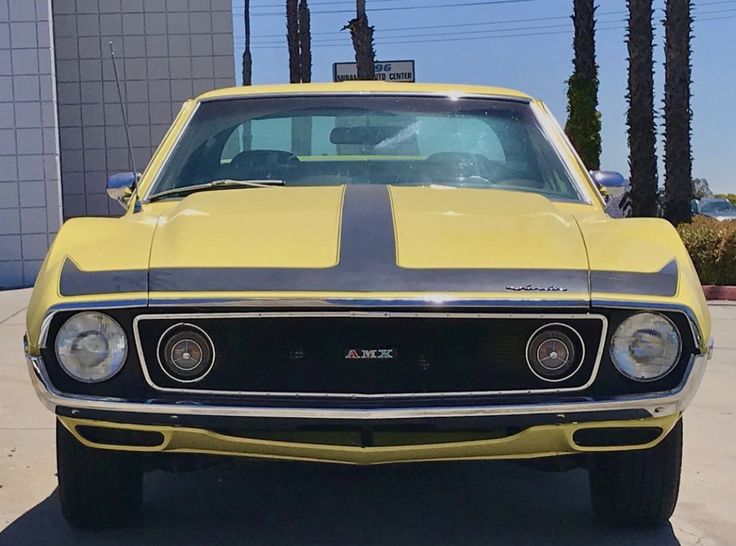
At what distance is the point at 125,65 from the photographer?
11.8 meters

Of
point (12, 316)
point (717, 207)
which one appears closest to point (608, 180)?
point (12, 316)

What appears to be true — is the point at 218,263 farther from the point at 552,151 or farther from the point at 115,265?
the point at 552,151

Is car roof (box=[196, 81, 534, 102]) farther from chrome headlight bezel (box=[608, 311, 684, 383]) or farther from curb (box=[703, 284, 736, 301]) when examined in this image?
curb (box=[703, 284, 736, 301])

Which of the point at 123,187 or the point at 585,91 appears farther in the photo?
the point at 585,91

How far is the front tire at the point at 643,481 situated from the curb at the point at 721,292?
25.8 feet

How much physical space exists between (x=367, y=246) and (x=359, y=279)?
6.7 inches

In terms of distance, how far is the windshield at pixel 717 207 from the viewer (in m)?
24.8

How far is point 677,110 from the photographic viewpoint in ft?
48.0

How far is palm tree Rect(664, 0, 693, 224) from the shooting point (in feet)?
47.2

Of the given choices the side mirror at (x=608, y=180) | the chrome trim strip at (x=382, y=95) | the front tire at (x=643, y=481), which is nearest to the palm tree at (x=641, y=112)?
the side mirror at (x=608, y=180)

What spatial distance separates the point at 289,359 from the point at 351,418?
0.24 m

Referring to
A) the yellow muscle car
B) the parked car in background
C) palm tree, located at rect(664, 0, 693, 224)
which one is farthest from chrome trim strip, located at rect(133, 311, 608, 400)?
the parked car in background

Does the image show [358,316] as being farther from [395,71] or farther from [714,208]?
[714,208]

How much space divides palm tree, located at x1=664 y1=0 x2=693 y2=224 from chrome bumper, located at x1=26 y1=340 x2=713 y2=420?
12.0 m
